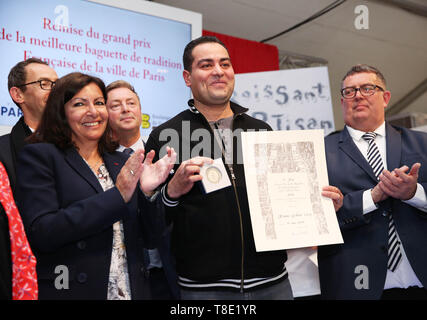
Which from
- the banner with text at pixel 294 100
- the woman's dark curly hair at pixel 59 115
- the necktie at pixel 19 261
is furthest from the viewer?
the banner with text at pixel 294 100

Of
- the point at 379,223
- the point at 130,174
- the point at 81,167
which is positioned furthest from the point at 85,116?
the point at 379,223

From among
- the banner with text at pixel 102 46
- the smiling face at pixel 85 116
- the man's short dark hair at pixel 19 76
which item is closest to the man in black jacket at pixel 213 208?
the smiling face at pixel 85 116

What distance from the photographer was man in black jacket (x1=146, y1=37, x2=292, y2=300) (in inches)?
67.2

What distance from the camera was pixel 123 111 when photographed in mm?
2734

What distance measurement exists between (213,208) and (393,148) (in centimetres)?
117

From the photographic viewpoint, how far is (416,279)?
2.11m

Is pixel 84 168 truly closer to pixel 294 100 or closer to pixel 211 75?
pixel 211 75

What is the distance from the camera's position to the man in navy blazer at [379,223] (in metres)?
2.08

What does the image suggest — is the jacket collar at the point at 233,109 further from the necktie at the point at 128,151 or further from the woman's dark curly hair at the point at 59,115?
the necktie at the point at 128,151

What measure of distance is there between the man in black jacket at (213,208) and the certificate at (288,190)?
2.7 inches

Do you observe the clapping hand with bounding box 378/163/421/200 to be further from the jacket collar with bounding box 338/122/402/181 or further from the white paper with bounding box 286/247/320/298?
the white paper with bounding box 286/247/320/298

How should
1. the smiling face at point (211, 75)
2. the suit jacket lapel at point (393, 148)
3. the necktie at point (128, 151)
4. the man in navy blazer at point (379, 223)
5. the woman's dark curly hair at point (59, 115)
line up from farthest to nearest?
the necktie at point (128, 151) < the suit jacket lapel at point (393, 148) < the man in navy blazer at point (379, 223) < the smiling face at point (211, 75) < the woman's dark curly hair at point (59, 115)

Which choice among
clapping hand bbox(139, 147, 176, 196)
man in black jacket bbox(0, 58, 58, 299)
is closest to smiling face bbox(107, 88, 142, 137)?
man in black jacket bbox(0, 58, 58, 299)
